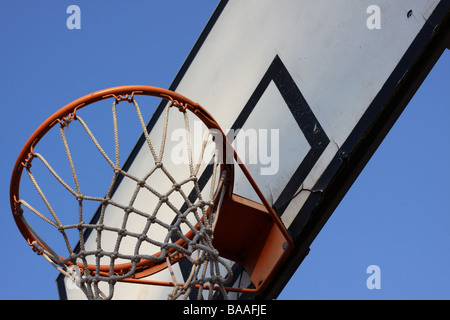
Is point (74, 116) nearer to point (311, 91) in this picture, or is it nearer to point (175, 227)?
point (175, 227)

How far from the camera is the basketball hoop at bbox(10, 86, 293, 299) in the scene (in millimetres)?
2742

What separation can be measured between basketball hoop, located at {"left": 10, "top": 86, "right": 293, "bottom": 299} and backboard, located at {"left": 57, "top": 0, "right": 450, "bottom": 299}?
0.09 m

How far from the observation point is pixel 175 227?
9.09 feet

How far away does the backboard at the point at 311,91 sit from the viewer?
2867 millimetres

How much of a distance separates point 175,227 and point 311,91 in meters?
0.78

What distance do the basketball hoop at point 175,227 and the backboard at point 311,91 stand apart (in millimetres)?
90

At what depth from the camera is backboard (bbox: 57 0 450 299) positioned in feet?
9.41

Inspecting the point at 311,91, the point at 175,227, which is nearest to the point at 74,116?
the point at 175,227

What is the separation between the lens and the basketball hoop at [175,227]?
108 inches
